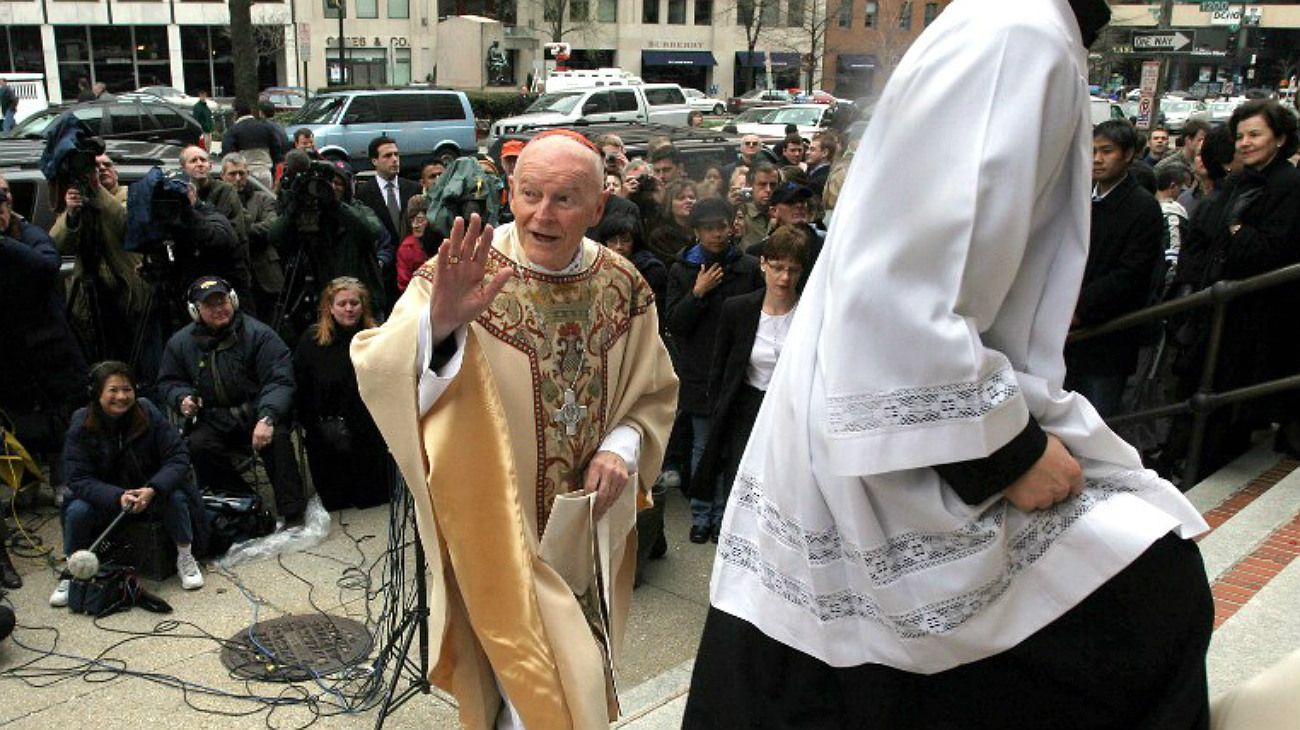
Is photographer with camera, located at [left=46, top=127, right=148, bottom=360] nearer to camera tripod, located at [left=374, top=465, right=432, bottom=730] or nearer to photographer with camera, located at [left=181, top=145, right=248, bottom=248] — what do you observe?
photographer with camera, located at [left=181, top=145, right=248, bottom=248]

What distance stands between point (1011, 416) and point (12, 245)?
6.03m

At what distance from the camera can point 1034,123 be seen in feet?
5.64

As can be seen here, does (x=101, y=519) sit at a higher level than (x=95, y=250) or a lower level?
lower

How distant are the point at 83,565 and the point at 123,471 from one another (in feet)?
2.09

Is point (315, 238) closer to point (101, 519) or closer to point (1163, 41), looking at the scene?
point (101, 519)

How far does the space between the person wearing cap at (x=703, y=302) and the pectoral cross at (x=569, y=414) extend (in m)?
2.72

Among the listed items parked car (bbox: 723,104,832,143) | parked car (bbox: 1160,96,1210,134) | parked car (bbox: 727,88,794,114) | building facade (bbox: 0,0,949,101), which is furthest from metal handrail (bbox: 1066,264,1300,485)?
building facade (bbox: 0,0,949,101)

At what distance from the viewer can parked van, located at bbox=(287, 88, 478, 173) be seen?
70.1 feet

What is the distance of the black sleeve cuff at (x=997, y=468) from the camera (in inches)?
69.8

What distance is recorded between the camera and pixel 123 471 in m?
5.58

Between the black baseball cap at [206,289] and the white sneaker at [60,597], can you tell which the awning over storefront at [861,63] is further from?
the white sneaker at [60,597]

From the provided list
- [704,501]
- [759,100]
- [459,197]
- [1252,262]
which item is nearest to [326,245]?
[459,197]

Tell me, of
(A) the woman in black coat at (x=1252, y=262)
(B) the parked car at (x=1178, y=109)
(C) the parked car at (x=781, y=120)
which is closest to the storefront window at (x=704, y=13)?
(B) the parked car at (x=1178, y=109)

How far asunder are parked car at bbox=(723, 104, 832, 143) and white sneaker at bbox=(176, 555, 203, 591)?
19.7 metres
